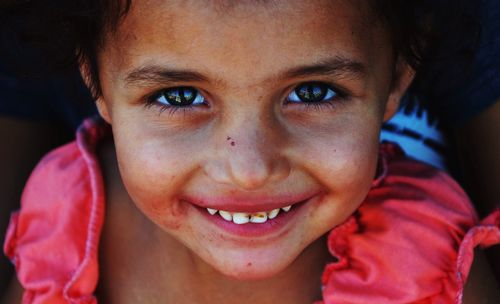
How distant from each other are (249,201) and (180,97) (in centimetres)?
21

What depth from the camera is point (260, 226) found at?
1.28m

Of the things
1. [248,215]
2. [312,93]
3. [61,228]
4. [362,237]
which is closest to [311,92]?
[312,93]

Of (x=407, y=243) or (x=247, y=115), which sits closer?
(x=247, y=115)

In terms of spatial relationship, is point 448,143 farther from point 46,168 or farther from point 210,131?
point 46,168

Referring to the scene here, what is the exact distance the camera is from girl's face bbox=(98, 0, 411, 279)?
1.11m

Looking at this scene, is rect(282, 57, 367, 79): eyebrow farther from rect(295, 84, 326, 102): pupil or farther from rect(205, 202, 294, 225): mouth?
rect(205, 202, 294, 225): mouth

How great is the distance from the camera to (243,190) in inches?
46.4

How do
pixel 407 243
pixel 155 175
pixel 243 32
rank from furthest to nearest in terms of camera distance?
pixel 407 243, pixel 155 175, pixel 243 32

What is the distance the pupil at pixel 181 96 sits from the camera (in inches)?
48.2

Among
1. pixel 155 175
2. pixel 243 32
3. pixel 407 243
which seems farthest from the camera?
pixel 407 243

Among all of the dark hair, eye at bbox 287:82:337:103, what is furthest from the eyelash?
the dark hair

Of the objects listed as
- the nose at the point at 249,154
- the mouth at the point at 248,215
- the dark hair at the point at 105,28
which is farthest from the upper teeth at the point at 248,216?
the dark hair at the point at 105,28

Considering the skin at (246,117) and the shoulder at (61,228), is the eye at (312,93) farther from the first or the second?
the shoulder at (61,228)

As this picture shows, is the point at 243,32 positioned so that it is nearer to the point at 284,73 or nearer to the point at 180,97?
the point at 284,73
